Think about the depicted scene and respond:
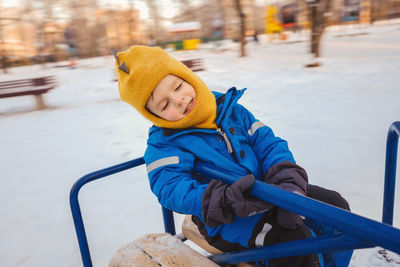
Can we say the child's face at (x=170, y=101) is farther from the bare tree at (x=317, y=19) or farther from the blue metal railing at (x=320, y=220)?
the bare tree at (x=317, y=19)

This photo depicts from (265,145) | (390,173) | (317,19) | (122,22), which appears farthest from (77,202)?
(122,22)

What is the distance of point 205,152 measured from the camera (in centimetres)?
120

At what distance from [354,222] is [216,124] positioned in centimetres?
80

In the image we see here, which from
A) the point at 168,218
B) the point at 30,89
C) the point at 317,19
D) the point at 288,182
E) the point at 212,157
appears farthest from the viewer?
the point at 317,19

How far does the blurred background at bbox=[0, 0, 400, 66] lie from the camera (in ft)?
54.8

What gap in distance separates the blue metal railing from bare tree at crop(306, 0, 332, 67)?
Result: 707 cm

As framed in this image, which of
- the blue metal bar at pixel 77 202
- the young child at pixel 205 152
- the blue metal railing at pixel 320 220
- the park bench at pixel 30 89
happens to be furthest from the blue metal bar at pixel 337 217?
the park bench at pixel 30 89

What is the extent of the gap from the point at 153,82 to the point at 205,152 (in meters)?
0.36

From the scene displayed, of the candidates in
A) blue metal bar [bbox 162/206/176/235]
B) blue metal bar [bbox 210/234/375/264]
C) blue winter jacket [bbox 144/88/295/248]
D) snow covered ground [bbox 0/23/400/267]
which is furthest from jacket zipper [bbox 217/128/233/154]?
snow covered ground [bbox 0/23/400/267]

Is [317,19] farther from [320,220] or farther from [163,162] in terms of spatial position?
[320,220]

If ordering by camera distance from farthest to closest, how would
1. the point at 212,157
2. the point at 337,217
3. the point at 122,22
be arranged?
the point at 122,22
the point at 212,157
the point at 337,217

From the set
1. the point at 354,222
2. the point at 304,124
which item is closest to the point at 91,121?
the point at 304,124

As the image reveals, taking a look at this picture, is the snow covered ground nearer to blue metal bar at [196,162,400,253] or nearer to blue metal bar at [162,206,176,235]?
blue metal bar at [162,206,176,235]

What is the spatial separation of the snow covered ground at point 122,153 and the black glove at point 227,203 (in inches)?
40.6
